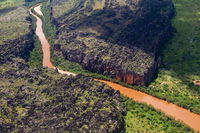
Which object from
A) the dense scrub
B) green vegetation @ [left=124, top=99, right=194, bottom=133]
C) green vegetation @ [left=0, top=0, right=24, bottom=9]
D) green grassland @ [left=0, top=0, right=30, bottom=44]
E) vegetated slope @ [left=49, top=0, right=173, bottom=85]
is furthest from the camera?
green vegetation @ [left=0, top=0, right=24, bottom=9]

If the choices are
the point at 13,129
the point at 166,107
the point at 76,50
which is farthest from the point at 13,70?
the point at 166,107

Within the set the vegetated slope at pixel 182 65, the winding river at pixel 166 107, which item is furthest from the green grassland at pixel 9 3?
the vegetated slope at pixel 182 65

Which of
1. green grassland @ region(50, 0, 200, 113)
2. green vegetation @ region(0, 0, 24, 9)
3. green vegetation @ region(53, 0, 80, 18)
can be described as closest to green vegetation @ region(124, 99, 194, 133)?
green grassland @ region(50, 0, 200, 113)

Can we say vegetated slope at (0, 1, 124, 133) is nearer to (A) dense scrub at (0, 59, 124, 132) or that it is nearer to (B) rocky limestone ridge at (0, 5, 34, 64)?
(A) dense scrub at (0, 59, 124, 132)

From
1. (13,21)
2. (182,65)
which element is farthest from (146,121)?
(13,21)

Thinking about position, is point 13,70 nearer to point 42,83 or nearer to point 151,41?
point 42,83
